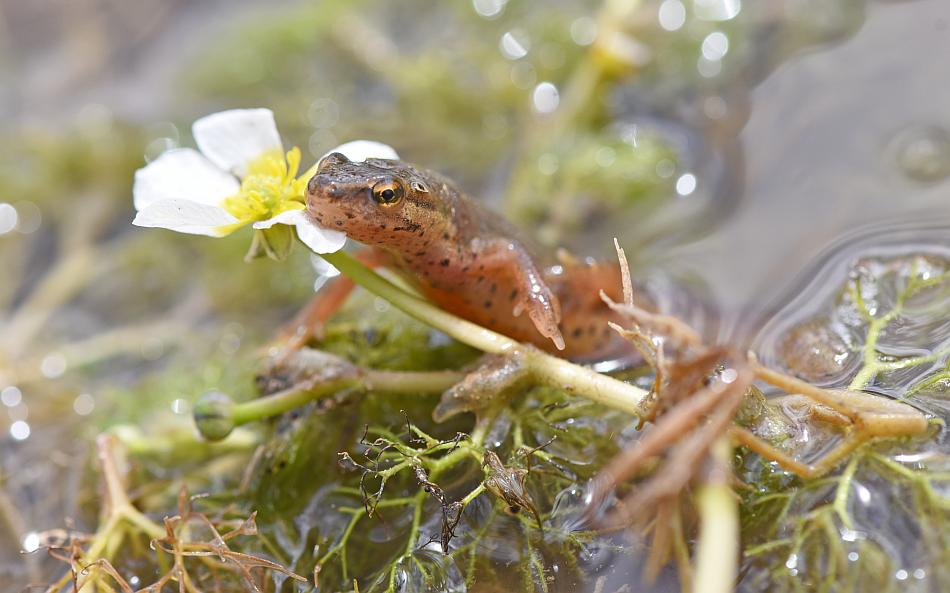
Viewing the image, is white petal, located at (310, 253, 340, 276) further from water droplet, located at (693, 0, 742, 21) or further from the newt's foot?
water droplet, located at (693, 0, 742, 21)

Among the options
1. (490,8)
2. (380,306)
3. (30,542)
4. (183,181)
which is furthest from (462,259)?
(490,8)

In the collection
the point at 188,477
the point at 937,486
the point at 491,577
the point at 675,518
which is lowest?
the point at 188,477

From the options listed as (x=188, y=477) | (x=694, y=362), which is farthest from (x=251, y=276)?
(x=694, y=362)

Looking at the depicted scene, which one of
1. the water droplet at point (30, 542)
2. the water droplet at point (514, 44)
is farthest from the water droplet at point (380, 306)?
the water droplet at point (514, 44)

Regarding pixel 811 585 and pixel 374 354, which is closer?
pixel 811 585

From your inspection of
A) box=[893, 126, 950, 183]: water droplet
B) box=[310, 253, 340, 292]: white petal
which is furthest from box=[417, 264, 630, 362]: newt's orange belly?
box=[893, 126, 950, 183]: water droplet

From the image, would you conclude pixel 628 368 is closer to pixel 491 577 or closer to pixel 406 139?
pixel 491 577
